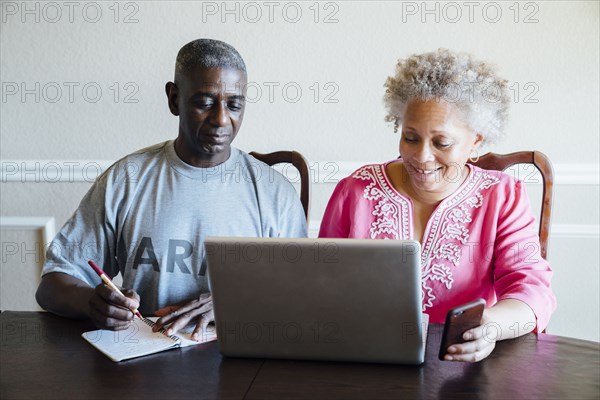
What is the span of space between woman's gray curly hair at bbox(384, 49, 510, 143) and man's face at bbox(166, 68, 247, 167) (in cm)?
38

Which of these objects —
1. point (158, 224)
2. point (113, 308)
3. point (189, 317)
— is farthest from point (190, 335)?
point (158, 224)

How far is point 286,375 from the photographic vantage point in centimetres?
117

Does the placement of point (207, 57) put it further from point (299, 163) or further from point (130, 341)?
point (130, 341)

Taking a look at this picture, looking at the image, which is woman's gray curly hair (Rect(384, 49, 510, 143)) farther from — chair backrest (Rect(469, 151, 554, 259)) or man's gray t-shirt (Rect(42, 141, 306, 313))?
man's gray t-shirt (Rect(42, 141, 306, 313))

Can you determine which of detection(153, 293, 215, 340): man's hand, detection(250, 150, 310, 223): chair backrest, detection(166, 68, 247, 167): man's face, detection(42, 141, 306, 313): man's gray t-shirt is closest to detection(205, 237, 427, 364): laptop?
detection(153, 293, 215, 340): man's hand

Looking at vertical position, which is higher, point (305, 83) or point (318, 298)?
point (305, 83)

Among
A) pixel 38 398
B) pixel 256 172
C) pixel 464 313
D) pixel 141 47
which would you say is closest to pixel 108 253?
pixel 256 172

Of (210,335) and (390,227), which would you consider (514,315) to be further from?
(210,335)

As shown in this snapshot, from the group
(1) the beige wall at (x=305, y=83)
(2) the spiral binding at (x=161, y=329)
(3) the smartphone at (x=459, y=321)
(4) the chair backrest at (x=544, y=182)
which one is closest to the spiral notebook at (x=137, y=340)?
(2) the spiral binding at (x=161, y=329)

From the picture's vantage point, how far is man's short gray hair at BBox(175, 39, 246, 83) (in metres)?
1.67

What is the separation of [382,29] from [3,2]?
4.37ft

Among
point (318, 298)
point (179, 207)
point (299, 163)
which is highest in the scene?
point (299, 163)

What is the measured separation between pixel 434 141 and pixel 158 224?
2.13 feet

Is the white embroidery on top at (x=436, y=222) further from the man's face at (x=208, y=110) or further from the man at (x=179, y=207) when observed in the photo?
the man's face at (x=208, y=110)
